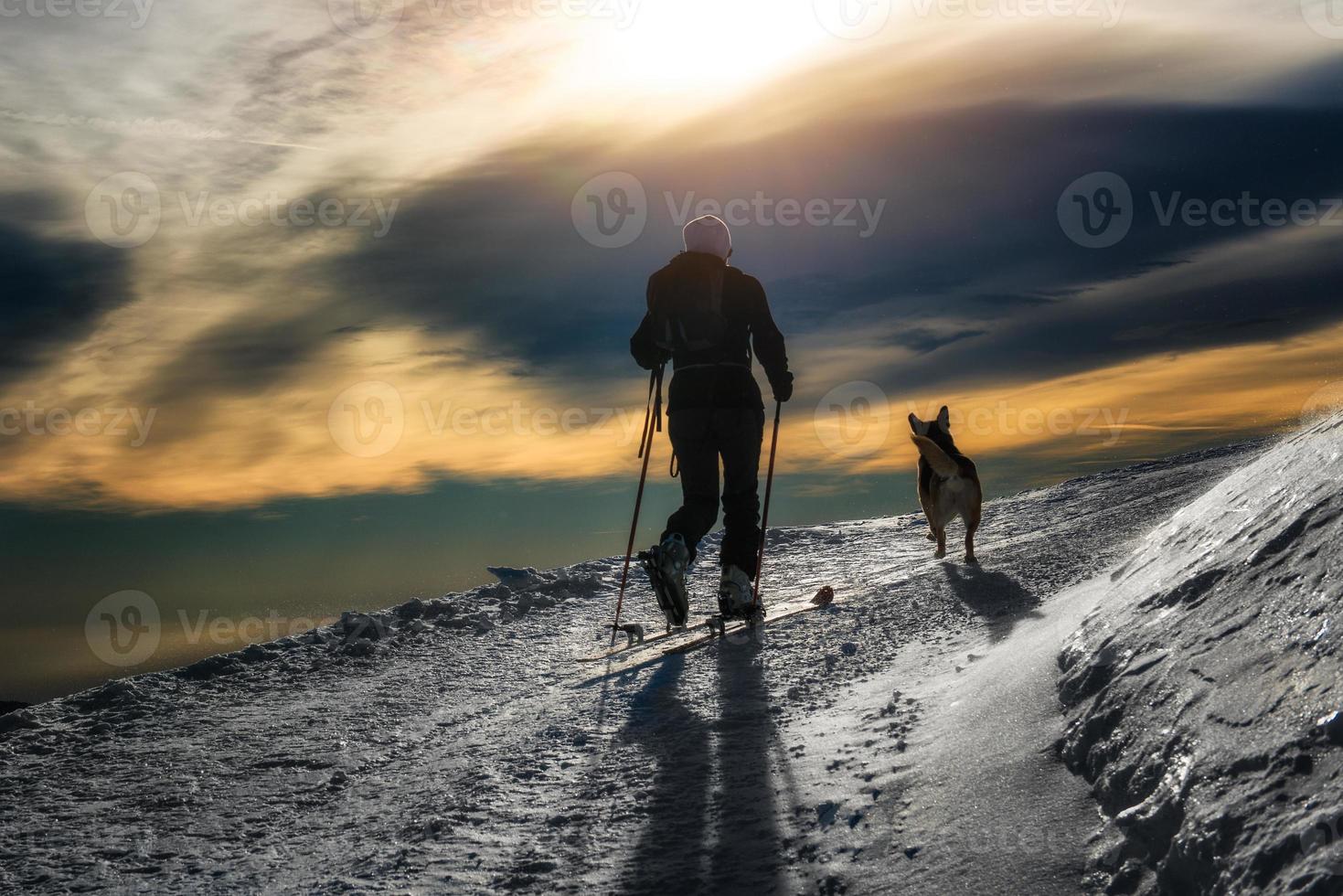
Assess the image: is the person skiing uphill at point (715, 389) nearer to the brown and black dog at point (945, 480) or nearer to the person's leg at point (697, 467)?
the person's leg at point (697, 467)

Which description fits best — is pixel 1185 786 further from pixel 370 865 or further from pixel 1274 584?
pixel 370 865

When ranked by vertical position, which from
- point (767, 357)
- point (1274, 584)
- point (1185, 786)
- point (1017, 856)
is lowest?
point (1017, 856)

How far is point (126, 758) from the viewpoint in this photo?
15.7 feet

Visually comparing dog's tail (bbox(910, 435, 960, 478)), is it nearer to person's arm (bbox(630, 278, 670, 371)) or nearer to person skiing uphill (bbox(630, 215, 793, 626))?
person skiing uphill (bbox(630, 215, 793, 626))

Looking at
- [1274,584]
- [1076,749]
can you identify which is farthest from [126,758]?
[1274,584]

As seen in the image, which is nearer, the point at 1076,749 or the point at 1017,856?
the point at 1017,856

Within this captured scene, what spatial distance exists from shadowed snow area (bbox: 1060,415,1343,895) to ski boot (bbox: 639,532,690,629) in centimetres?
324

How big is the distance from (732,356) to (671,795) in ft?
12.7

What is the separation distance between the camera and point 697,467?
22.5 feet

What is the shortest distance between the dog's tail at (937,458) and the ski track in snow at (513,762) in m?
1.35

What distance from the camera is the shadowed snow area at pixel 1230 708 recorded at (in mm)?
1948

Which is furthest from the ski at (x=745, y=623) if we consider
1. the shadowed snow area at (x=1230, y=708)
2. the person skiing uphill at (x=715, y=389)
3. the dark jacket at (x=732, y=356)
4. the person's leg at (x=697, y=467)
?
the shadowed snow area at (x=1230, y=708)

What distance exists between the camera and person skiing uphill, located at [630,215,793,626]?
263 inches

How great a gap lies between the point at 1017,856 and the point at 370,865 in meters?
2.06
